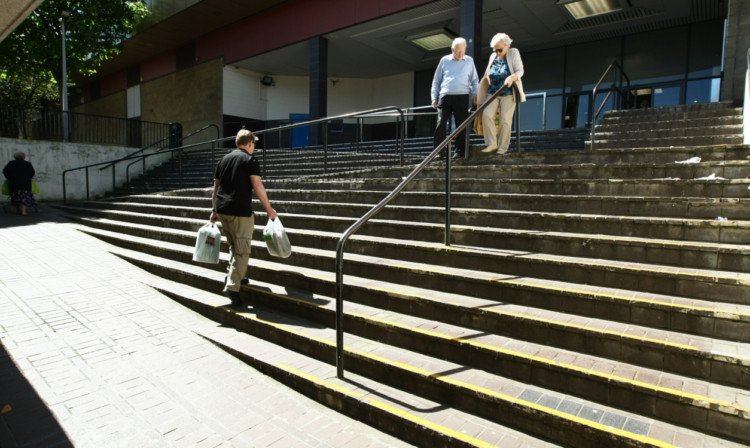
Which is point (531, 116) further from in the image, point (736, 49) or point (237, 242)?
point (237, 242)

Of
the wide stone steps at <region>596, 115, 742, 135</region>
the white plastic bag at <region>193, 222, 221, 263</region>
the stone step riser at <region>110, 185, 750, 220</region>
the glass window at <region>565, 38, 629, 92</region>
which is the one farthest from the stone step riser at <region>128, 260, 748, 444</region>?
the glass window at <region>565, 38, 629, 92</region>

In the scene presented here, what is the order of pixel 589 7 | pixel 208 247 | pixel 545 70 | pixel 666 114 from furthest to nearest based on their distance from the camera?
pixel 545 70 → pixel 589 7 → pixel 666 114 → pixel 208 247

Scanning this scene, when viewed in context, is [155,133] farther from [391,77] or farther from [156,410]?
[156,410]

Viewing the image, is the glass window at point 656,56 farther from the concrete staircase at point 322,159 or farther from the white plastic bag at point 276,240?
the white plastic bag at point 276,240

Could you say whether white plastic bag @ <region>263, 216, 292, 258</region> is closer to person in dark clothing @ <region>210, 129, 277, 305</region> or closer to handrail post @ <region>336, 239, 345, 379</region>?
person in dark clothing @ <region>210, 129, 277, 305</region>

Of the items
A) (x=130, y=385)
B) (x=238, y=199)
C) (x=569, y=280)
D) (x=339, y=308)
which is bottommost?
(x=130, y=385)

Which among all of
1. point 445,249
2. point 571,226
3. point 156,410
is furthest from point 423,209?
point 156,410

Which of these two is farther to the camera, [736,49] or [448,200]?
[736,49]

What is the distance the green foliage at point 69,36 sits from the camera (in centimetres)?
1495

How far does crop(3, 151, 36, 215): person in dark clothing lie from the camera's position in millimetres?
10266

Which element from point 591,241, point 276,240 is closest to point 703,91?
point 591,241

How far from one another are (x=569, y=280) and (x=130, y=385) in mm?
3474

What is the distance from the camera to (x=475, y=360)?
2953 mm

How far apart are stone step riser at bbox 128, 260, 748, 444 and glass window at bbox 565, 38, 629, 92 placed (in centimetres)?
1354
